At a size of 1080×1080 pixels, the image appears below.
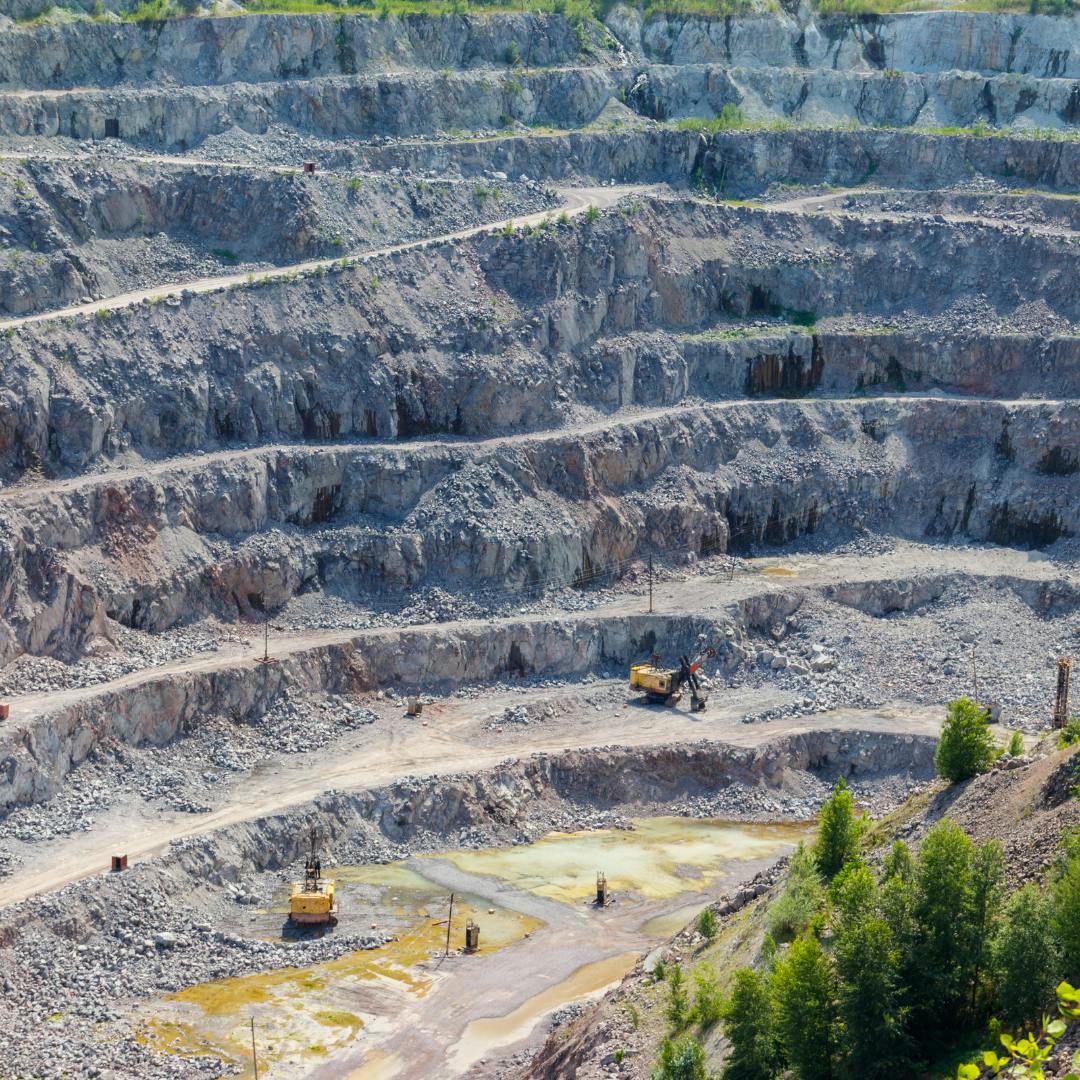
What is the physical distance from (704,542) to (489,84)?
89.0 ft

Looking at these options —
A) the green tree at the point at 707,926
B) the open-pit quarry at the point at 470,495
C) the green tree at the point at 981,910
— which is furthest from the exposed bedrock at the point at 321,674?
the green tree at the point at 981,910

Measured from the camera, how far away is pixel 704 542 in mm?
70500

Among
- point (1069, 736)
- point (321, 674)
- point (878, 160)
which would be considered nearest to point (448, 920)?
point (321, 674)

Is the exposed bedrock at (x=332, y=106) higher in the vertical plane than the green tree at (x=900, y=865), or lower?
higher

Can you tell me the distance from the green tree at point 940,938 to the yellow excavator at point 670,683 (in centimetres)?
3222

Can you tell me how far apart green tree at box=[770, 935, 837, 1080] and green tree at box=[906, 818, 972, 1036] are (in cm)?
132

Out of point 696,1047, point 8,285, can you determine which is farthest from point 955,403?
point 696,1047

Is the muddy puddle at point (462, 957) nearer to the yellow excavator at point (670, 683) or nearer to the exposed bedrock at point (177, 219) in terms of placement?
the yellow excavator at point (670, 683)

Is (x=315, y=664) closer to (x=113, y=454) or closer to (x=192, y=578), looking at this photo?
(x=192, y=578)

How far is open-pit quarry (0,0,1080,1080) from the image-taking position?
47.5 meters

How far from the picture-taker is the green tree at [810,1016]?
91.4ft

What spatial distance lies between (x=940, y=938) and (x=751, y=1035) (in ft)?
11.9

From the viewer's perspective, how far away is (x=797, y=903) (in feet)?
111

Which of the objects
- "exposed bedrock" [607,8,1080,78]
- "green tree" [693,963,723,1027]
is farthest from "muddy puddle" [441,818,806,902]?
"exposed bedrock" [607,8,1080,78]
